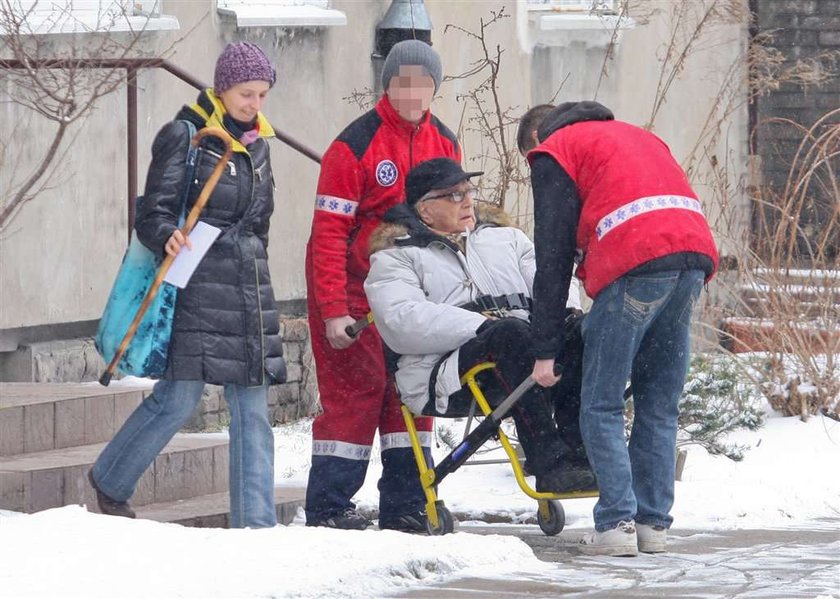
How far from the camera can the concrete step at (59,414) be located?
699 centimetres

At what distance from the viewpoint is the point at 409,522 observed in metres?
6.70

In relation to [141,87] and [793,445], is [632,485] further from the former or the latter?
[141,87]

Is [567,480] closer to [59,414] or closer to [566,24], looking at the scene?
[59,414]

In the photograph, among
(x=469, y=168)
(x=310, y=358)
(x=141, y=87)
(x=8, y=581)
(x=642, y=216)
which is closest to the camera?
(x=8, y=581)

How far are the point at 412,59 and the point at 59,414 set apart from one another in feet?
6.64

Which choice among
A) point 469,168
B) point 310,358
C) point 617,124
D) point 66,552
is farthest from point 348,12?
point 66,552

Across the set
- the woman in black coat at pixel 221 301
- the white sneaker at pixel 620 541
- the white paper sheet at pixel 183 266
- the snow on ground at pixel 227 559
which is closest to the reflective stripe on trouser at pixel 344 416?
the woman in black coat at pixel 221 301

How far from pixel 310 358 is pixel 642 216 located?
483 centimetres

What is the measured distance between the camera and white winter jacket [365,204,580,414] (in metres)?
6.23

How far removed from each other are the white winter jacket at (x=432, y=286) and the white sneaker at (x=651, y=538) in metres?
0.79

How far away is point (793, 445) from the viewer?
27.8ft

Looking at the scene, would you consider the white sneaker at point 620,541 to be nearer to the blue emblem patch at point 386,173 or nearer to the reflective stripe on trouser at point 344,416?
the reflective stripe on trouser at point 344,416

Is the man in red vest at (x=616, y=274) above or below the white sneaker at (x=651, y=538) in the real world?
above

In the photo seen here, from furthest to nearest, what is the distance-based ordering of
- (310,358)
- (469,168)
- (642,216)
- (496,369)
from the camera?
(469,168), (310,358), (496,369), (642,216)
